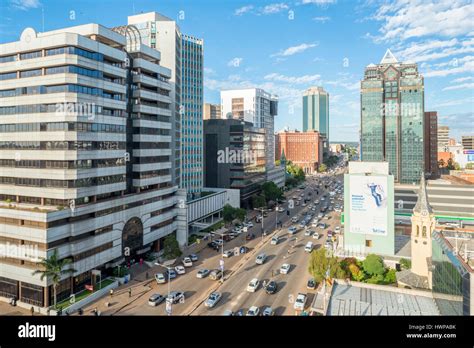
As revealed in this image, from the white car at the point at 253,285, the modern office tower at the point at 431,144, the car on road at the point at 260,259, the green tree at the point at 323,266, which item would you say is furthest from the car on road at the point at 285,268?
the modern office tower at the point at 431,144

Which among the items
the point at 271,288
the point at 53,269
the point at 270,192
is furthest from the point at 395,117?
the point at 53,269

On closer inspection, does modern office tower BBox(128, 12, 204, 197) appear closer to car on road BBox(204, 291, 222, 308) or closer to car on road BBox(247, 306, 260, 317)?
car on road BBox(204, 291, 222, 308)

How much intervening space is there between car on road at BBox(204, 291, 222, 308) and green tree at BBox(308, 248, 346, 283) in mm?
12594

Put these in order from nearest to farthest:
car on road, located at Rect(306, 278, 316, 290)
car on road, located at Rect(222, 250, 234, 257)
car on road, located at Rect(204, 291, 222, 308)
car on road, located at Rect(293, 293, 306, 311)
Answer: car on road, located at Rect(293, 293, 306, 311) → car on road, located at Rect(204, 291, 222, 308) → car on road, located at Rect(306, 278, 316, 290) → car on road, located at Rect(222, 250, 234, 257)

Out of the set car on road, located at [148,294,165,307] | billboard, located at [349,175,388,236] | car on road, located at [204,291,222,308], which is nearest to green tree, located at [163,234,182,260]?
car on road, located at [148,294,165,307]

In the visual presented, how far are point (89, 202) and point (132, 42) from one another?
2965 centimetres

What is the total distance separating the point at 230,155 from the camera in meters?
91.0

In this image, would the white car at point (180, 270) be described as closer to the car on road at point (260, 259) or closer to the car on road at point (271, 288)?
the car on road at point (260, 259)

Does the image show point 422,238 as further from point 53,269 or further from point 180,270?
point 53,269

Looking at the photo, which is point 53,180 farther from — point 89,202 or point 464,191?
point 464,191

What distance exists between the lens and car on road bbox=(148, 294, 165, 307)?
36500 mm

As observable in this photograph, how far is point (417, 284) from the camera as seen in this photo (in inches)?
1432

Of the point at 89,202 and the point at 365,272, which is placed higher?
the point at 89,202
